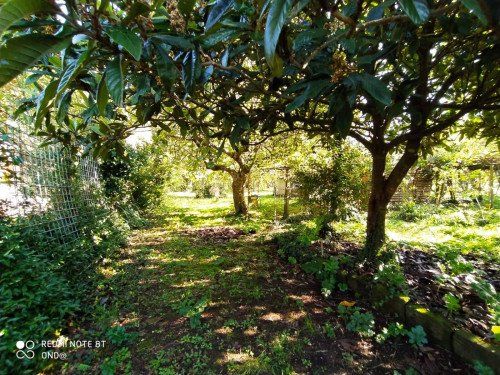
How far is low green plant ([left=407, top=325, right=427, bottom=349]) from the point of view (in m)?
1.73

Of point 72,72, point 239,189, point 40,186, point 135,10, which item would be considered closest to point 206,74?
point 135,10

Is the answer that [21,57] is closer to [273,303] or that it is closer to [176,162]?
[273,303]

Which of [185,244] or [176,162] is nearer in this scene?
[185,244]

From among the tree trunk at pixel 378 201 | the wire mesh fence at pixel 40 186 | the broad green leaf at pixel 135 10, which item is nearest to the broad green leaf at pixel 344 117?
the broad green leaf at pixel 135 10

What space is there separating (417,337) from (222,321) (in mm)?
1634

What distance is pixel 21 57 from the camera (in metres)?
0.52

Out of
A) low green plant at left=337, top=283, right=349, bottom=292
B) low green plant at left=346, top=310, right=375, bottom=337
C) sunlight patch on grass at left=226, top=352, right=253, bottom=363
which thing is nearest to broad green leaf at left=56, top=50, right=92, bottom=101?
sunlight patch on grass at left=226, top=352, right=253, bottom=363

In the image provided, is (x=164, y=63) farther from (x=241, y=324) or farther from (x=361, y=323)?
(x=361, y=323)

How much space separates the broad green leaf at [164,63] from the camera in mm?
782

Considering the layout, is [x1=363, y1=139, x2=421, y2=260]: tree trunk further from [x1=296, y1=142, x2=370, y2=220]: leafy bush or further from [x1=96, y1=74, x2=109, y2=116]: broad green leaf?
[x1=96, y1=74, x2=109, y2=116]: broad green leaf

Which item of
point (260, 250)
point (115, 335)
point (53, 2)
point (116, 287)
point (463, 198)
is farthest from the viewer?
point (463, 198)

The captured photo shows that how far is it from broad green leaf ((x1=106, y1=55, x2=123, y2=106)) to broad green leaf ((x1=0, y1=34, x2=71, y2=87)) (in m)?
0.11

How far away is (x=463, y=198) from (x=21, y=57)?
903 centimetres

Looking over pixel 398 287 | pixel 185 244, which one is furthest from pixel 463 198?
pixel 185 244
